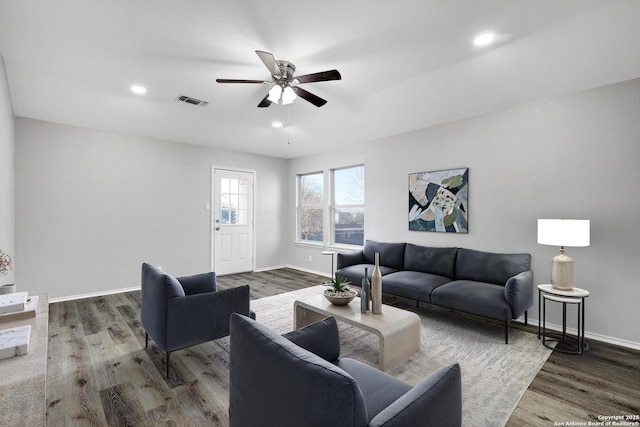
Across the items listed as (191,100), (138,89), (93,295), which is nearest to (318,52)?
(191,100)

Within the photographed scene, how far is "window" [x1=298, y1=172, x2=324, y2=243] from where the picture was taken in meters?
6.25

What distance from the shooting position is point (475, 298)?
3.05m

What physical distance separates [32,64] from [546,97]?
536 centimetres

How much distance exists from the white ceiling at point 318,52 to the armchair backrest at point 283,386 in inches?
90.6

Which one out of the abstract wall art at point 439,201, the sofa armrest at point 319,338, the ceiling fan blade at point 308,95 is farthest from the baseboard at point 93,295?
the abstract wall art at point 439,201

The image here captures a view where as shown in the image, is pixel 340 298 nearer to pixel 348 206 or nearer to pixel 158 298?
pixel 158 298

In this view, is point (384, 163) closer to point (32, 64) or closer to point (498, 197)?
point (498, 197)

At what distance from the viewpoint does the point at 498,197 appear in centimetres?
371

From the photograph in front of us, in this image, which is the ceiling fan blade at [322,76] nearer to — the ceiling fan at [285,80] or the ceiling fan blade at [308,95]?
the ceiling fan at [285,80]

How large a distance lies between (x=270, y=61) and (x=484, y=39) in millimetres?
1878

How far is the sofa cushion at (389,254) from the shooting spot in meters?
4.43

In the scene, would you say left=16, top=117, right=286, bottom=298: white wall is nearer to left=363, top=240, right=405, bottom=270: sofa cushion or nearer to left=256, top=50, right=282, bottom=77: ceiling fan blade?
left=363, top=240, right=405, bottom=270: sofa cushion

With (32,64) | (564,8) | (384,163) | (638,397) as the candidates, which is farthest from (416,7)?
(32,64)

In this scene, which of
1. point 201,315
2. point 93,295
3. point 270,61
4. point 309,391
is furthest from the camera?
point 93,295
